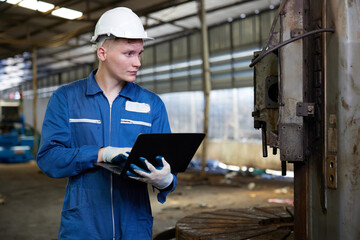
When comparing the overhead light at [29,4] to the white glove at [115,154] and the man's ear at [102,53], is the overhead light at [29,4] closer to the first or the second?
the man's ear at [102,53]

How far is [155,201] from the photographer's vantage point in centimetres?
648

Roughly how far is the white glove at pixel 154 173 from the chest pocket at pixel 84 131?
339 millimetres

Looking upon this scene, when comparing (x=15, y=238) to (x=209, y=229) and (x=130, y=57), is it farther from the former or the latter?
(x=130, y=57)

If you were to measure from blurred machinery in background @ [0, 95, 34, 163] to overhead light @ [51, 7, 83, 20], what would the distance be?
15.5 feet

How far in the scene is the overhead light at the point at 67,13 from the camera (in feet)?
30.6

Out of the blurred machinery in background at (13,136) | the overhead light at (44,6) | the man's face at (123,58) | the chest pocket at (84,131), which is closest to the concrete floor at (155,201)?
the blurred machinery in background at (13,136)

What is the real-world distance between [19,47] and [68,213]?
1400 cm

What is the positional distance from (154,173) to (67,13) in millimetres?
8998

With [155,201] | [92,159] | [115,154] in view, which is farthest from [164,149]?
[155,201]

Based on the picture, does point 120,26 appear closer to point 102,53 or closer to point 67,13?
point 102,53

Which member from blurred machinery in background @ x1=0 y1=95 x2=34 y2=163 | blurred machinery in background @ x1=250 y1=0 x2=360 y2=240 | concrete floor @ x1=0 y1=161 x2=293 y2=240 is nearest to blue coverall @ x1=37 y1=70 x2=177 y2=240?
blurred machinery in background @ x1=250 y1=0 x2=360 y2=240

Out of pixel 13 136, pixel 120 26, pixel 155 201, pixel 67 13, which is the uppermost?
pixel 67 13

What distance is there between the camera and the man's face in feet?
5.83

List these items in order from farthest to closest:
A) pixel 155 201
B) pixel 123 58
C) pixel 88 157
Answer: pixel 155 201
pixel 123 58
pixel 88 157
